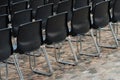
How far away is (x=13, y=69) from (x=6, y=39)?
104cm

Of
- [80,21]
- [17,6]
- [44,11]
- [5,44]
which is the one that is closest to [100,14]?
[80,21]

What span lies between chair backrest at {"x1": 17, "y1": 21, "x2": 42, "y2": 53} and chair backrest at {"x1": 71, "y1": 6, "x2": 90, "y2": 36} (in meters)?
0.73

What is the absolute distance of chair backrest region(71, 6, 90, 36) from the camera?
483 centimetres

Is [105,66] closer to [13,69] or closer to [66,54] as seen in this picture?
[66,54]

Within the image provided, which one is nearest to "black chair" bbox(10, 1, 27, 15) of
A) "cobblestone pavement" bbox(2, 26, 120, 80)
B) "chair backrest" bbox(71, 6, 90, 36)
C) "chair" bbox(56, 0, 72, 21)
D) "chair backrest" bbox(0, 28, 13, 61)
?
"chair" bbox(56, 0, 72, 21)

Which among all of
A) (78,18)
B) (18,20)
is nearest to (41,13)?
(18,20)

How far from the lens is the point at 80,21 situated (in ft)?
16.2

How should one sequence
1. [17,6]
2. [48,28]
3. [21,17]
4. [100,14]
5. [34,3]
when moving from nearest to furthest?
[48,28] < [21,17] < [100,14] < [17,6] < [34,3]

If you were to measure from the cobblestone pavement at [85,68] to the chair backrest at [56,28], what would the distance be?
52cm

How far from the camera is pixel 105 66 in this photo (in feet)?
15.9

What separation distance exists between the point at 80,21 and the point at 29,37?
105 cm

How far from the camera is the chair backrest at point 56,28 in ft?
14.6

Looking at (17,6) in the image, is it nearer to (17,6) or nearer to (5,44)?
(17,6)

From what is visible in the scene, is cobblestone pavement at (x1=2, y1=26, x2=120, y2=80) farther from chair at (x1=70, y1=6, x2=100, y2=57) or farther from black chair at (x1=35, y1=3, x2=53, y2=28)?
black chair at (x1=35, y1=3, x2=53, y2=28)
